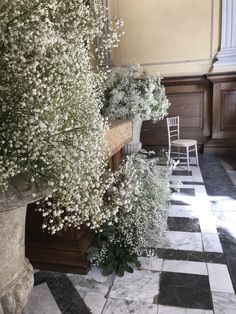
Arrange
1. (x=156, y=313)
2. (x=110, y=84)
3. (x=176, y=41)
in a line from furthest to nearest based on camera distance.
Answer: (x=176, y=41), (x=110, y=84), (x=156, y=313)

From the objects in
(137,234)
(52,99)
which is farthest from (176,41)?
(52,99)

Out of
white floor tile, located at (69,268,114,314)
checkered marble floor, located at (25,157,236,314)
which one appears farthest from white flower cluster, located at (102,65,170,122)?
white floor tile, located at (69,268,114,314)

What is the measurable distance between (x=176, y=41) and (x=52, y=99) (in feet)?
16.6

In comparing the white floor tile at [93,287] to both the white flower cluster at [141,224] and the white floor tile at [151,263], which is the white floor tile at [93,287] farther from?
the white floor tile at [151,263]

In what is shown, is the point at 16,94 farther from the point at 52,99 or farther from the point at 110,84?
the point at 110,84

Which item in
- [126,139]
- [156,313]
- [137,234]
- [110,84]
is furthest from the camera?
[110,84]

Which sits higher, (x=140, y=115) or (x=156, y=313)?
(x=140, y=115)

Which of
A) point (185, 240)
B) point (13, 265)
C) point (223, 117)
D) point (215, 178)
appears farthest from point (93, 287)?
point (223, 117)

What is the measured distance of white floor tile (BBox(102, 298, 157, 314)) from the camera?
1.59 metres

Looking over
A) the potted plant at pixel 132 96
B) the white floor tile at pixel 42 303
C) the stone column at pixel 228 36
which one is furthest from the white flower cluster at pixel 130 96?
the white floor tile at pixel 42 303

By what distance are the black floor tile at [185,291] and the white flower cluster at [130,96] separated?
8.24 ft

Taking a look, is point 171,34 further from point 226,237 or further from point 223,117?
point 226,237

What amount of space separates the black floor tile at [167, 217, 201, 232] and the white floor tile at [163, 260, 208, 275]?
0.50 meters

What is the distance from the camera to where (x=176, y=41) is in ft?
17.7
